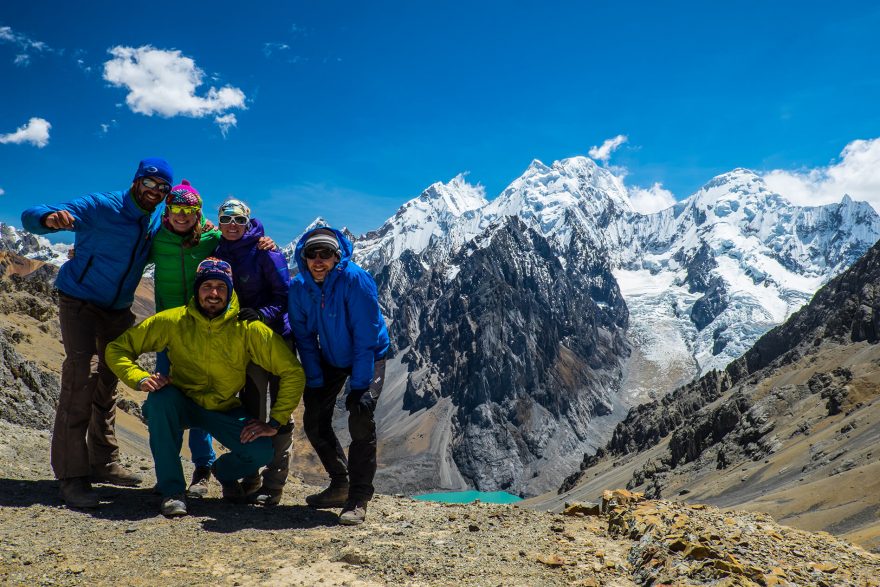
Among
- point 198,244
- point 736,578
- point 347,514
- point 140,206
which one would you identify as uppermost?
point 140,206

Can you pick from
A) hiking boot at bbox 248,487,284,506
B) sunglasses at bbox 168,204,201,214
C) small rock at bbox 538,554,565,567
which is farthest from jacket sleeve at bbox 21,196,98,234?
small rock at bbox 538,554,565,567

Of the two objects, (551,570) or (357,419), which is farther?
(357,419)

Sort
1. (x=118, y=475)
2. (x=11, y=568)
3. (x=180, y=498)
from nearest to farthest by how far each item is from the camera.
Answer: (x=11, y=568), (x=180, y=498), (x=118, y=475)

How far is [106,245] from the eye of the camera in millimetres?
9875

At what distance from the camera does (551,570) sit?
8.05 m

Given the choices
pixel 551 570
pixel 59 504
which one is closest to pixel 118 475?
pixel 59 504

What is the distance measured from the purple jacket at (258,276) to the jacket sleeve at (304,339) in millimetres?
447

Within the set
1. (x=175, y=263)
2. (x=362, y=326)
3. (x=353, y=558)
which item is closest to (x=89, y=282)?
(x=175, y=263)

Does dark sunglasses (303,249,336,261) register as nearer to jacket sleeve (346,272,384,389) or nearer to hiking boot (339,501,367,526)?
jacket sleeve (346,272,384,389)

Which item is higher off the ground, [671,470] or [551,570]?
[551,570]

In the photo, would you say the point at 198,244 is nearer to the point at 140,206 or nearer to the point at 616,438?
the point at 140,206

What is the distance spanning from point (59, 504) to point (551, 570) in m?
7.47

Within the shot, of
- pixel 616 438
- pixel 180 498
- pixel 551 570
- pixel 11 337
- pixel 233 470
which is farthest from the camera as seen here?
pixel 616 438

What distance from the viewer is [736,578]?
7277 mm
